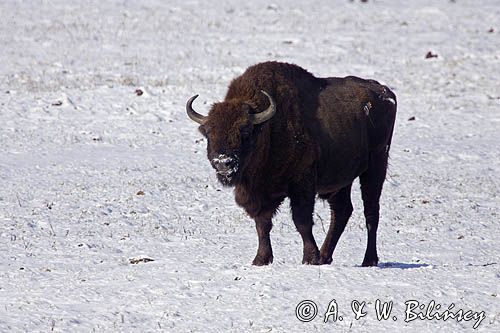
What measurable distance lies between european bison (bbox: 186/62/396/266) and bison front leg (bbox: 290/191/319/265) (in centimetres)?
1

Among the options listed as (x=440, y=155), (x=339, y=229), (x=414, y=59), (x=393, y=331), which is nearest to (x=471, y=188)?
(x=440, y=155)

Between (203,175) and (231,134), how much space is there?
6.28m

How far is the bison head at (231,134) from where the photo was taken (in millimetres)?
9391

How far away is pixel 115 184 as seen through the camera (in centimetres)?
1508

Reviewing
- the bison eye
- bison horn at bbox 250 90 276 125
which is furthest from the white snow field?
bison horn at bbox 250 90 276 125

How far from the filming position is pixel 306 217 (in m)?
10.1

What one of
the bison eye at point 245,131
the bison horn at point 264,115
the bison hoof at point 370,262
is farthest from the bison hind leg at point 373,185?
the bison eye at point 245,131

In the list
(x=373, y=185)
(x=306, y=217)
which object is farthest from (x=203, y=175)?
(x=306, y=217)

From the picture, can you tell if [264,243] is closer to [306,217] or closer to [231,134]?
[306,217]

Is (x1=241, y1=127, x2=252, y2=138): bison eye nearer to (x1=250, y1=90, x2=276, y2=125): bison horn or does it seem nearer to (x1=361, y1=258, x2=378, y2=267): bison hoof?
(x1=250, y1=90, x2=276, y2=125): bison horn

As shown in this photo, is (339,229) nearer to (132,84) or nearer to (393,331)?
(393,331)

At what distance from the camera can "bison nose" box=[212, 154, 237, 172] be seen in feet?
30.6

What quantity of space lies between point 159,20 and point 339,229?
20.0 metres

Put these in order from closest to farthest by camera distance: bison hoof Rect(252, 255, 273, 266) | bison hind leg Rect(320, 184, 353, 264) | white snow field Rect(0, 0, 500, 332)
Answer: white snow field Rect(0, 0, 500, 332) → bison hoof Rect(252, 255, 273, 266) → bison hind leg Rect(320, 184, 353, 264)
